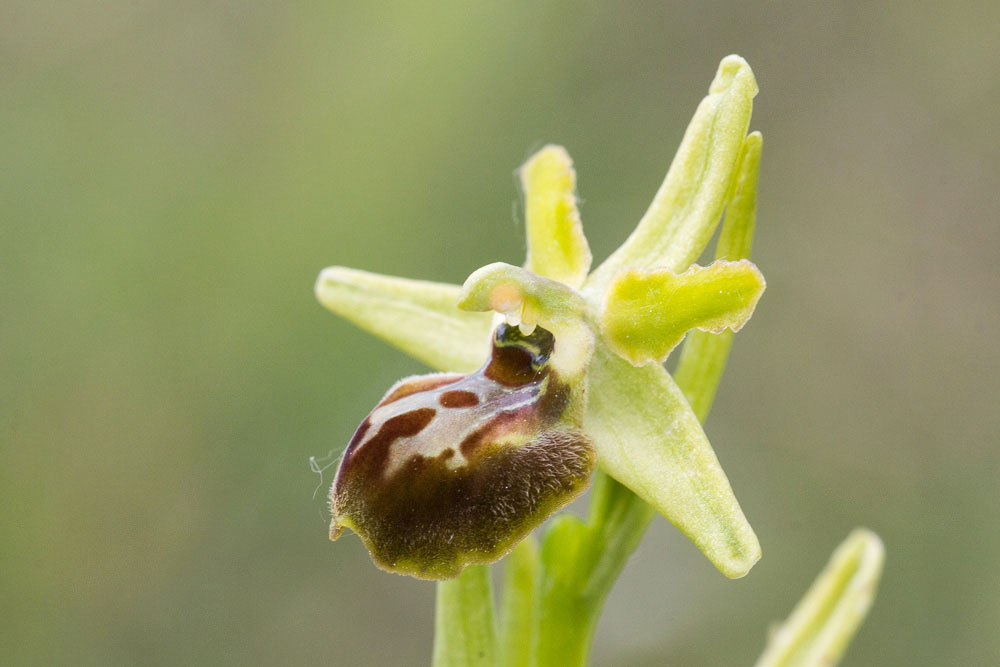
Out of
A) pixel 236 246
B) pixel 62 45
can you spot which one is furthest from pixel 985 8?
pixel 62 45

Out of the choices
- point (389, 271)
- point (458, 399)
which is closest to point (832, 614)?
point (458, 399)

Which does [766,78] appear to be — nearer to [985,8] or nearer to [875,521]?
[985,8]

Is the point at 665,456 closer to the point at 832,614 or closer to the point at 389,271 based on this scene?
the point at 832,614

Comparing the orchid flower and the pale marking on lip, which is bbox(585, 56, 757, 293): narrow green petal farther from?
the pale marking on lip

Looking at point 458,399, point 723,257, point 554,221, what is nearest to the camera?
point 458,399

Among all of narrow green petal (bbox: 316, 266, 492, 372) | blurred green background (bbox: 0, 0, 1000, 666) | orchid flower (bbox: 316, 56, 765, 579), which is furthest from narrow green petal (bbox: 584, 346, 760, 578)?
blurred green background (bbox: 0, 0, 1000, 666)

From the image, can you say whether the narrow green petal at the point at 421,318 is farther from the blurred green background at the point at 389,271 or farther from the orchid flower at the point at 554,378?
the blurred green background at the point at 389,271
